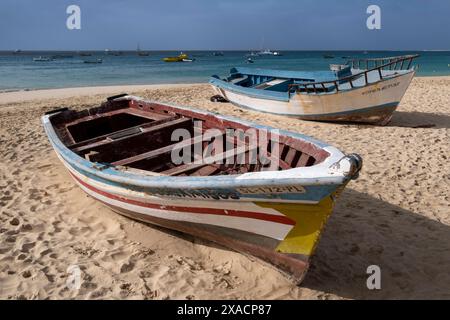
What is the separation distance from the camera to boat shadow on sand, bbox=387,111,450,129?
9.15 m

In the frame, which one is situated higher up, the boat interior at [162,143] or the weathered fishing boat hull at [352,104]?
the weathered fishing boat hull at [352,104]

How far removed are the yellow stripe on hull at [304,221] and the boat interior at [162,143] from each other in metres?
0.67

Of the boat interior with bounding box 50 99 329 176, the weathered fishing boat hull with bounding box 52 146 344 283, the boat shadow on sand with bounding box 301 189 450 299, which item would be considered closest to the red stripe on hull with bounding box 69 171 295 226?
the weathered fishing boat hull with bounding box 52 146 344 283

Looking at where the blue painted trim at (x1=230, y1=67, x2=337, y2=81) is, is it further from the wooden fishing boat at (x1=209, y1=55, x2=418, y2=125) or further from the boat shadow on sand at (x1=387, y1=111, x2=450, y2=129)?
the boat shadow on sand at (x1=387, y1=111, x2=450, y2=129)

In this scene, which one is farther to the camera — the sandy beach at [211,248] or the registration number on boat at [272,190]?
the sandy beach at [211,248]

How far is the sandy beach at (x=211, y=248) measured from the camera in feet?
11.0

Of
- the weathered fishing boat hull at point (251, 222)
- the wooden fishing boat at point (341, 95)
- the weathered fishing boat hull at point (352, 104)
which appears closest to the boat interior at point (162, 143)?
the weathered fishing boat hull at point (251, 222)

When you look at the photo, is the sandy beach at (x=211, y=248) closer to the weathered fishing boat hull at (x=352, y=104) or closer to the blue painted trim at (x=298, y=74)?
the weathered fishing boat hull at (x=352, y=104)

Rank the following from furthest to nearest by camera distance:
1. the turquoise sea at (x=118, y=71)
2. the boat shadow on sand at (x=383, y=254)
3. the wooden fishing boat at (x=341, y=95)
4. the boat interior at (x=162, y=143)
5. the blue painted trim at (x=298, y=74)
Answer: the turquoise sea at (x=118, y=71)
the blue painted trim at (x=298, y=74)
the wooden fishing boat at (x=341, y=95)
the boat interior at (x=162, y=143)
the boat shadow on sand at (x=383, y=254)

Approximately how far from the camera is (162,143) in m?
5.91

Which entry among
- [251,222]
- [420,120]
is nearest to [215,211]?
[251,222]

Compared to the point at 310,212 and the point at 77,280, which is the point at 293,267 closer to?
the point at 310,212

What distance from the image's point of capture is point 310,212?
2.93 metres

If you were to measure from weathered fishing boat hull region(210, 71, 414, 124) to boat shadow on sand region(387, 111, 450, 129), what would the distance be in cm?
82
